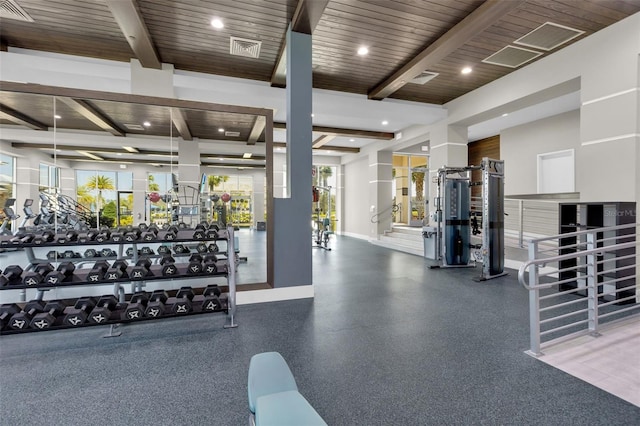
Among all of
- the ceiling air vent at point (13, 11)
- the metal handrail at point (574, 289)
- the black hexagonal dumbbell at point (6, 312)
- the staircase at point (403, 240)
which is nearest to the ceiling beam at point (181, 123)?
the ceiling air vent at point (13, 11)

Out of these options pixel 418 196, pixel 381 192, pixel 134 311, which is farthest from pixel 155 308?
pixel 418 196

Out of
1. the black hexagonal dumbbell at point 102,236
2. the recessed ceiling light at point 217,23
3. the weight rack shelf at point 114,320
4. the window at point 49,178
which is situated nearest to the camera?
the weight rack shelf at point 114,320

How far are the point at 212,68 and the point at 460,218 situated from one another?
5732mm

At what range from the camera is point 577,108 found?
686cm

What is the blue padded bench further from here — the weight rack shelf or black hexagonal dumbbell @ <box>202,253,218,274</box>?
black hexagonal dumbbell @ <box>202,253,218,274</box>

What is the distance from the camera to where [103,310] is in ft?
9.48

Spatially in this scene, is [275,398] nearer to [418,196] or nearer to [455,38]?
[455,38]

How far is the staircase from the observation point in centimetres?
847

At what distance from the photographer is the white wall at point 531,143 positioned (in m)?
7.12

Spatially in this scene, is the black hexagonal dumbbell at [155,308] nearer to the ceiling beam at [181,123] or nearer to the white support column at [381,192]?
the ceiling beam at [181,123]

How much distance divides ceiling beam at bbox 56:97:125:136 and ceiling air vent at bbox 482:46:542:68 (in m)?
6.12

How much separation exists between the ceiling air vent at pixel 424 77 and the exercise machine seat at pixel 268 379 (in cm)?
579

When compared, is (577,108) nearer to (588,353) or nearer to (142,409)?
(588,353)

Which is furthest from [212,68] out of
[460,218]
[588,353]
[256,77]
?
[588,353]
